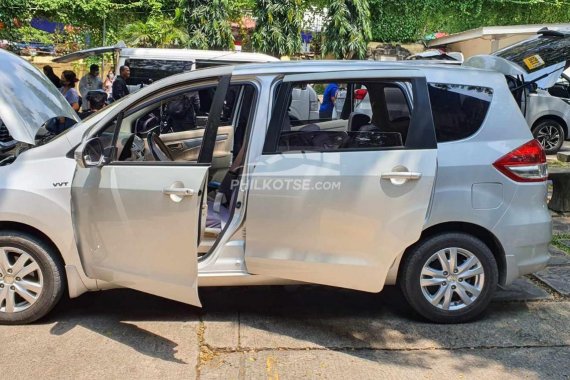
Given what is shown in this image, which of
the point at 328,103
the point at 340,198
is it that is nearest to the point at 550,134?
the point at 328,103

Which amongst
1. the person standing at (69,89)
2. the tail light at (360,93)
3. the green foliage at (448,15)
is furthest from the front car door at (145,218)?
the green foliage at (448,15)

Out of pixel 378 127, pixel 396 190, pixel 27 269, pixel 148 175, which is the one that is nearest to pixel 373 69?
pixel 378 127

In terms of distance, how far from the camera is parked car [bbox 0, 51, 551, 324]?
3.70 meters

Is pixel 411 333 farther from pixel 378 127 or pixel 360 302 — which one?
pixel 378 127

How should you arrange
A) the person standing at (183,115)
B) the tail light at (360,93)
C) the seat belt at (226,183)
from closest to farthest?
the seat belt at (226,183) < the tail light at (360,93) < the person standing at (183,115)

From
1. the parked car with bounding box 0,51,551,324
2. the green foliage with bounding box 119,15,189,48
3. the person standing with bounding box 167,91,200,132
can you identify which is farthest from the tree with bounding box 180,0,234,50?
the parked car with bounding box 0,51,551,324

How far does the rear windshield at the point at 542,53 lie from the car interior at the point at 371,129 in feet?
5.13

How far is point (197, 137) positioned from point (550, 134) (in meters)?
8.80

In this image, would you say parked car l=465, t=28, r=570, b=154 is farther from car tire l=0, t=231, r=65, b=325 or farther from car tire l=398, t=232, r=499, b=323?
car tire l=0, t=231, r=65, b=325

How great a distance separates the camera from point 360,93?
4.52 meters

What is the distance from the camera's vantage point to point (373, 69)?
12.8 ft

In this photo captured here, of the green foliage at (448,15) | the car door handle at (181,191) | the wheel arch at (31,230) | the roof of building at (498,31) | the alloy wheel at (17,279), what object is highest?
the green foliage at (448,15)

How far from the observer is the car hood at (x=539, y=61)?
15.7 ft

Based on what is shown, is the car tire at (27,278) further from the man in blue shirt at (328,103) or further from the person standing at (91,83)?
the person standing at (91,83)
